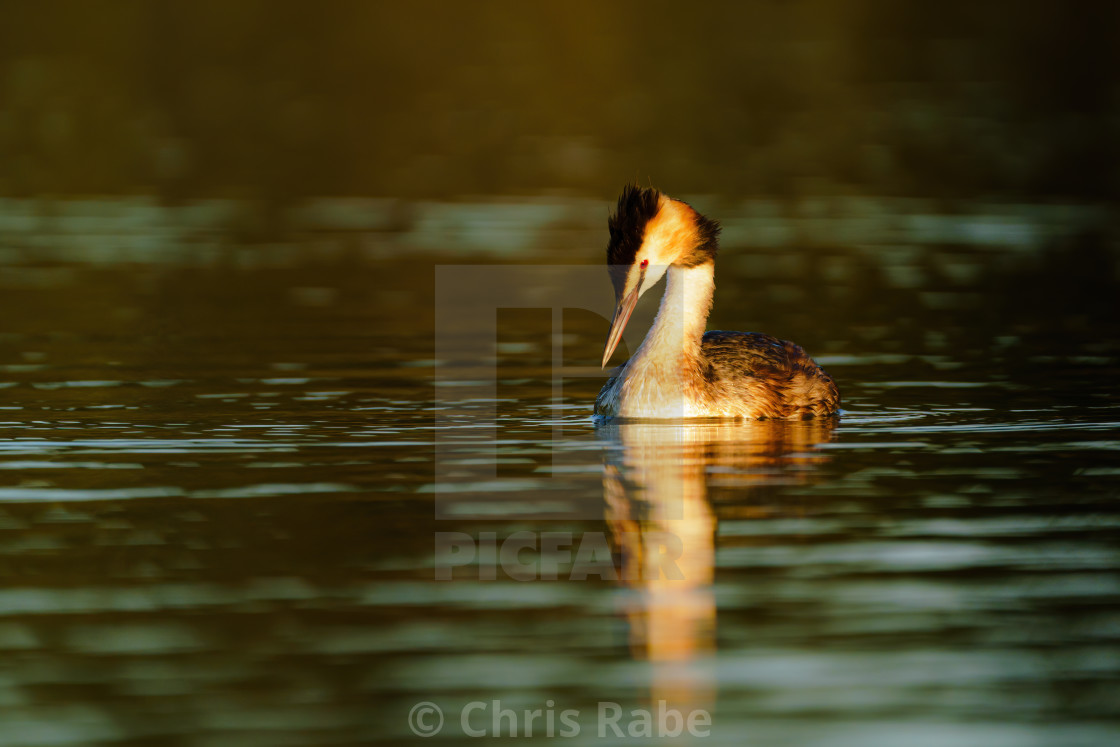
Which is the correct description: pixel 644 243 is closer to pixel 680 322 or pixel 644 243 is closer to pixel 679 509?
pixel 680 322

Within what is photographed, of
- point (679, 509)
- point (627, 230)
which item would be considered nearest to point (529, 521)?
point (679, 509)

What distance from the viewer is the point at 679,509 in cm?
1012

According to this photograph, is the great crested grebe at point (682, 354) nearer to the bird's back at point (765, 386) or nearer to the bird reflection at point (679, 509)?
the bird's back at point (765, 386)

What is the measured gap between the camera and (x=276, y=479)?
10969 mm

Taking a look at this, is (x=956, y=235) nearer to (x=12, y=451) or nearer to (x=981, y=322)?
(x=981, y=322)

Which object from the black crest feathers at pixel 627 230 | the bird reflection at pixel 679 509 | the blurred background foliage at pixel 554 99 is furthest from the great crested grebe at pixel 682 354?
the blurred background foliage at pixel 554 99

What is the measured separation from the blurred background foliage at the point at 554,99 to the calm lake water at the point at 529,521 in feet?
29.3

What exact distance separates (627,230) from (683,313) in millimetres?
1053

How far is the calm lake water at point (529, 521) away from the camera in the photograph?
728 cm

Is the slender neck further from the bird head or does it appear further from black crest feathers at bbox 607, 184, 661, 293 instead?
black crest feathers at bbox 607, 184, 661, 293

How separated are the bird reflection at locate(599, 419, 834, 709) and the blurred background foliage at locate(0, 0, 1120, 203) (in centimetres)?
1374

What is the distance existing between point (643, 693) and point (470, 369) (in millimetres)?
8405

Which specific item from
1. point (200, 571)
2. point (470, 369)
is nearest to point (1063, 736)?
point (200, 571)

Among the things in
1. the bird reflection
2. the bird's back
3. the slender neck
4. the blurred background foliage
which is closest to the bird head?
the slender neck
